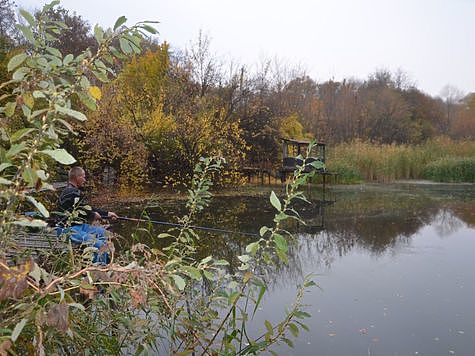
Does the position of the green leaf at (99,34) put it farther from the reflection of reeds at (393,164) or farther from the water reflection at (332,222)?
the reflection of reeds at (393,164)

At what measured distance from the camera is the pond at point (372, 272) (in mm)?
4168

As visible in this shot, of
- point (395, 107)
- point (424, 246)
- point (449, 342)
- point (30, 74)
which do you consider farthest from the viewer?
point (395, 107)

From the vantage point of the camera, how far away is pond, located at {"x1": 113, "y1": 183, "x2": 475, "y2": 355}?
4.17 meters

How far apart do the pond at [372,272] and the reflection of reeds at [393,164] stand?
799 cm

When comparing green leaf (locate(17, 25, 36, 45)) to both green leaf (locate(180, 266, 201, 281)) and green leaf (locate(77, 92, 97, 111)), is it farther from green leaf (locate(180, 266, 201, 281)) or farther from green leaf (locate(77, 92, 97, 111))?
green leaf (locate(180, 266, 201, 281))

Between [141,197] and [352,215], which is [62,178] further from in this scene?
[352,215]

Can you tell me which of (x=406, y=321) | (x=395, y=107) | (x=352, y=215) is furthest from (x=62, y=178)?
(x=395, y=107)

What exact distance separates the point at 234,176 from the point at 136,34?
1481 centimetres

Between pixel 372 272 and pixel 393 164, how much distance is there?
17.4 meters

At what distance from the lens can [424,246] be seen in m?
8.32

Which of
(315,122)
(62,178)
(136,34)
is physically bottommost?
(62,178)

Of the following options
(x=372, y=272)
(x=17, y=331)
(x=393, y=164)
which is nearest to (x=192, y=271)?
(x=17, y=331)

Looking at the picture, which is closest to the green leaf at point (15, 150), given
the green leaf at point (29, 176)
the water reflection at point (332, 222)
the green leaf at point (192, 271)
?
the green leaf at point (29, 176)

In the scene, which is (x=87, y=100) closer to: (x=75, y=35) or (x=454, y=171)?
(x=454, y=171)
